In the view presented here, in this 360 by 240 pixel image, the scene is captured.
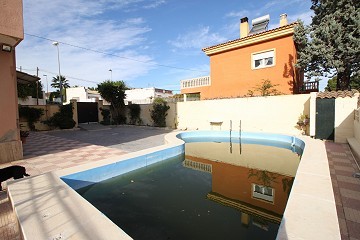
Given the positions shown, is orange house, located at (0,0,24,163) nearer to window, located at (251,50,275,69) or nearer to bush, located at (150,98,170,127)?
bush, located at (150,98,170,127)

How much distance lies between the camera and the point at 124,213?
4.02m

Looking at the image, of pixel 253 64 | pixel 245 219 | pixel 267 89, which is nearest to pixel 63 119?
pixel 253 64

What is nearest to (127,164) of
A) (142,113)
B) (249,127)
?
(249,127)

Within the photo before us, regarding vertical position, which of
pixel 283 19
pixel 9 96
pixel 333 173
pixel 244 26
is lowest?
pixel 333 173

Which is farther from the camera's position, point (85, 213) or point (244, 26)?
point (244, 26)

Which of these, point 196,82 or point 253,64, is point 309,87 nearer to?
point 253,64

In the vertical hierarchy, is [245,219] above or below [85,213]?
below

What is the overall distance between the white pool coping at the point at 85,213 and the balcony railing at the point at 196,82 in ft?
45.4

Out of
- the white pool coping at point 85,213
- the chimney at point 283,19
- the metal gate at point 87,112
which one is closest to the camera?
the white pool coping at point 85,213

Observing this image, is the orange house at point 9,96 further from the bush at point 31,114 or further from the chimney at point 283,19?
the chimney at point 283,19

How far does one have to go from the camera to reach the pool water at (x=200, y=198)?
3461 mm

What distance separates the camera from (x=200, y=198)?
4656mm

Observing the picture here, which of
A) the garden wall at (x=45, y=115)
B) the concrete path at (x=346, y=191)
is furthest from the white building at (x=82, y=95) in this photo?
the concrete path at (x=346, y=191)

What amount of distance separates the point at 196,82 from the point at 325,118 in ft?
35.9
